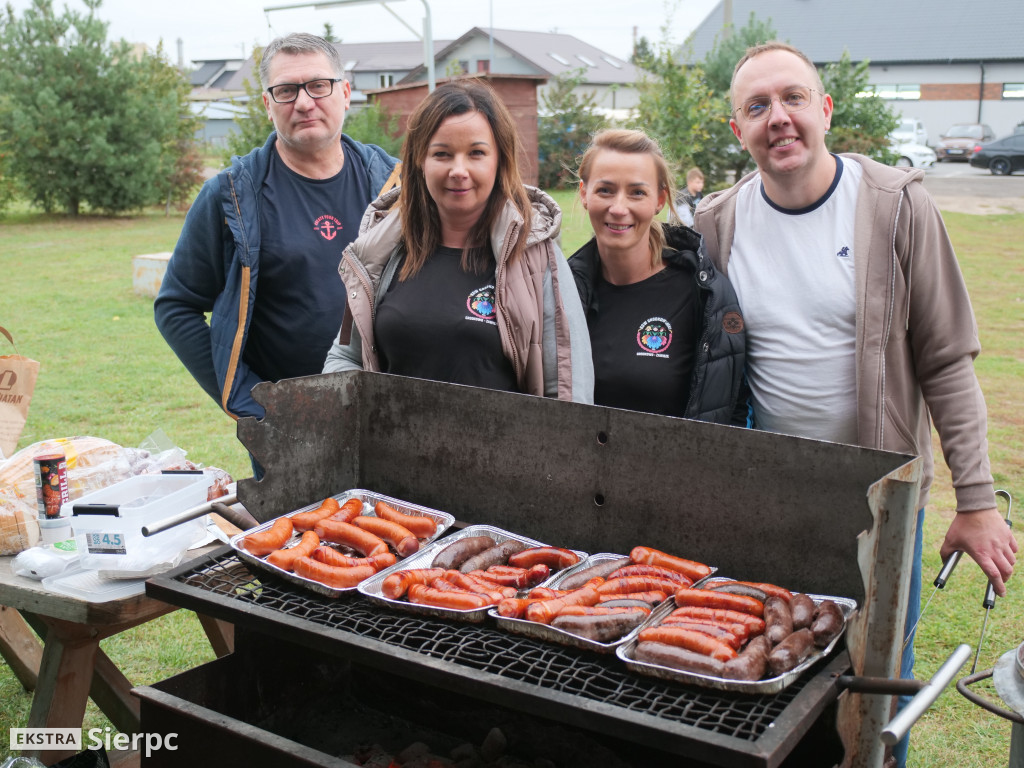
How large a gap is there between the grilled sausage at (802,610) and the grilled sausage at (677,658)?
32 centimetres

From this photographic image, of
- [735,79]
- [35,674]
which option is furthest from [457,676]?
[35,674]

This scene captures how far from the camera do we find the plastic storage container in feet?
9.50

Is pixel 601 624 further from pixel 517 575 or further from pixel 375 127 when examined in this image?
pixel 375 127

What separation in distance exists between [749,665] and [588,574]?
0.68 m

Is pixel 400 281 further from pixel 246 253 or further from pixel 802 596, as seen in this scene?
pixel 802 596

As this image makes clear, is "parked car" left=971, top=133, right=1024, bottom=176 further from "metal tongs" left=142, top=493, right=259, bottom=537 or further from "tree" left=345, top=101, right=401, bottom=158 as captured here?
"metal tongs" left=142, top=493, right=259, bottom=537

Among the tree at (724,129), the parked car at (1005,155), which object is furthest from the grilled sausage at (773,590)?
the parked car at (1005,155)

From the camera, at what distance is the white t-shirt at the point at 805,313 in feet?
9.78

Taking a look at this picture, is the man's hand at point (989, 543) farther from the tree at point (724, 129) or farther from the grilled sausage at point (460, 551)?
the tree at point (724, 129)

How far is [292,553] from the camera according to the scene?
272 centimetres

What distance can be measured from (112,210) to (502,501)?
23.8 meters

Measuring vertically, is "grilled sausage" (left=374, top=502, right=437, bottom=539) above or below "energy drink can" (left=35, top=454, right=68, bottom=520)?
below

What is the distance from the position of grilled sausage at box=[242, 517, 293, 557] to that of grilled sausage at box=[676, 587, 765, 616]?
4.11 ft

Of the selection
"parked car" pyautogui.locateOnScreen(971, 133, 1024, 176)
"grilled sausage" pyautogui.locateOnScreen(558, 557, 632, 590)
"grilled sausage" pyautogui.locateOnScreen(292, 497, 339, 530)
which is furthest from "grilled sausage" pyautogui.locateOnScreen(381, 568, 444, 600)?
"parked car" pyautogui.locateOnScreen(971, 133, 1024, 176)
